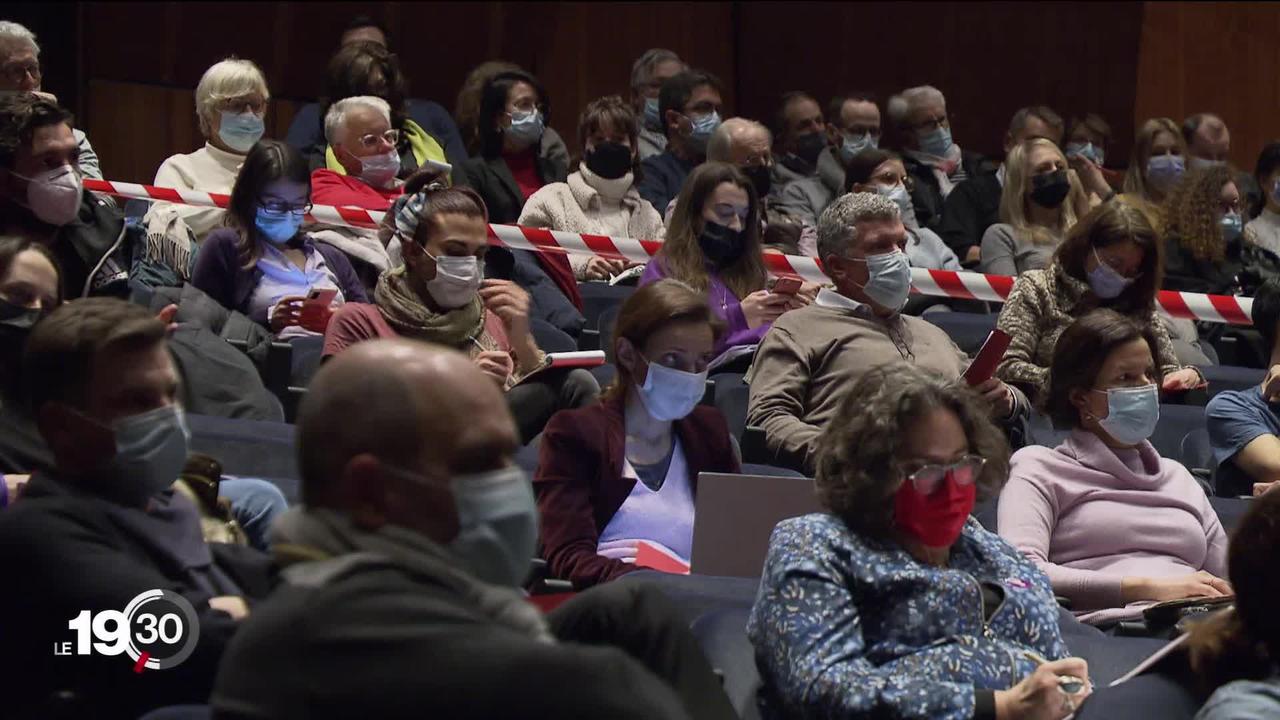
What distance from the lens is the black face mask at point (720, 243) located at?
4.36 m

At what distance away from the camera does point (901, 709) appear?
2262 mm

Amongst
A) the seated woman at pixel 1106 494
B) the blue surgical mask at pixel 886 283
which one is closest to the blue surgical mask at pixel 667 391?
the seated woman at pixel 1106 494

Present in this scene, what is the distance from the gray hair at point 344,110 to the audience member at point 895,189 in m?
1.30

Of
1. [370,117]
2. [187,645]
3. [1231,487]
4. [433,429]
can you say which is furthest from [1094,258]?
[433,429]

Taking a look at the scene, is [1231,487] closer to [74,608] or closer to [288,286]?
[288,286]

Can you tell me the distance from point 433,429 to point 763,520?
4.33 feet

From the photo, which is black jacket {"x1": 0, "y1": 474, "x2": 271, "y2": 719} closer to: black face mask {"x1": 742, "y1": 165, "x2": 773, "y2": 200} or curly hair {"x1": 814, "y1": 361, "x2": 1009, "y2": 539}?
curly hair {"x1": 814, "y1": 361, "x2": 1009, "y2": 539}

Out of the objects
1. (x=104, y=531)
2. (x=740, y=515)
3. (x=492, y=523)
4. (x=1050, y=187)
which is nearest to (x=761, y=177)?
(x=1050, y=187)

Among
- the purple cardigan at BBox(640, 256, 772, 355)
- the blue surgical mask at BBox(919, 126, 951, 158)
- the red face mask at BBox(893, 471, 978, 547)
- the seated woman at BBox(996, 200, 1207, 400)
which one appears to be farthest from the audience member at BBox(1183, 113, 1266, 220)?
the red face mask at BBox(893, 471, 978, 547)

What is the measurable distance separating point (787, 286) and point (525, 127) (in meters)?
1.60

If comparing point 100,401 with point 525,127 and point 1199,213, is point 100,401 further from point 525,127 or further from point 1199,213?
point 1199,213

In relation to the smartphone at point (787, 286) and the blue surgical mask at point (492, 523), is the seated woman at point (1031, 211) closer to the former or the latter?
the smartphone at point (787, 286)

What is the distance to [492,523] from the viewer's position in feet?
5.25

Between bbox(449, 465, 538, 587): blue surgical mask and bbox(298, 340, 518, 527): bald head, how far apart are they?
1cm
